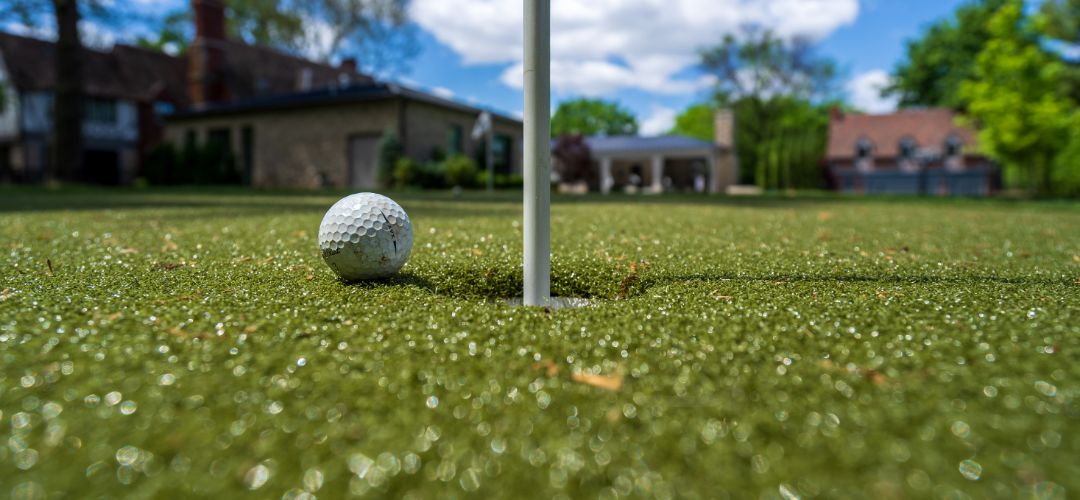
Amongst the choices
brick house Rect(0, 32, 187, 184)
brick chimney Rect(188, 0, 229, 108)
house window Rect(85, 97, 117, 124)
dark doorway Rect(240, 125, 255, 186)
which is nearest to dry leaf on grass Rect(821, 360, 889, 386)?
dark doorway Rect(240, 125, 255, 186)

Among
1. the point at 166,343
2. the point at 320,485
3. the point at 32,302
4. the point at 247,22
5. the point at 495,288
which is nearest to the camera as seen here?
the point at 320,485

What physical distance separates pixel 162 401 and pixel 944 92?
52193 millimetres

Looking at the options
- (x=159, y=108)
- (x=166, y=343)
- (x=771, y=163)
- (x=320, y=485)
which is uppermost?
(x=159, y=108)

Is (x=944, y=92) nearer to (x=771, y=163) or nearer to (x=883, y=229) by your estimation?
(x=771, y=163)

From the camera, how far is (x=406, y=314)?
207 centimetres

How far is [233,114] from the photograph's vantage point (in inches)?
935

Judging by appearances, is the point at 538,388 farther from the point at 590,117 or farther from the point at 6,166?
the point at 590,117

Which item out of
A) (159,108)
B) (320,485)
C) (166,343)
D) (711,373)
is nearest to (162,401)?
(166,343)

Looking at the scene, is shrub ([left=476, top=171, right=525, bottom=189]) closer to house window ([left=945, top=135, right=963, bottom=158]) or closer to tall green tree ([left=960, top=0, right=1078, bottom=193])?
tall green tree ([left=960, top=0, right=1078, bottom=193])

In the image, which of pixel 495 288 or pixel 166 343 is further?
pixel 495 288

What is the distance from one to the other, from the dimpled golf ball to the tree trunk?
22.3 meters

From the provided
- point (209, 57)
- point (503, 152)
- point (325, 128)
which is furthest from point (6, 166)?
point (503, 152)

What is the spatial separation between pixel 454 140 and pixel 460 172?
488 cm

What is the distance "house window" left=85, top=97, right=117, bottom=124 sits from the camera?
28.9m
